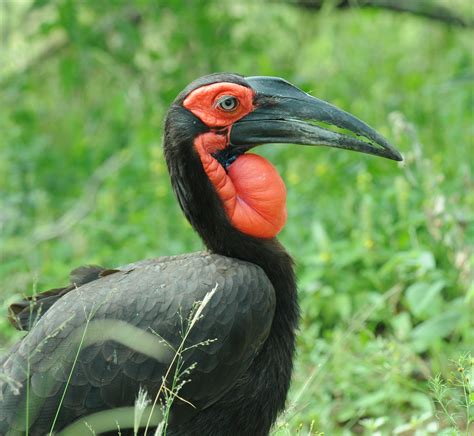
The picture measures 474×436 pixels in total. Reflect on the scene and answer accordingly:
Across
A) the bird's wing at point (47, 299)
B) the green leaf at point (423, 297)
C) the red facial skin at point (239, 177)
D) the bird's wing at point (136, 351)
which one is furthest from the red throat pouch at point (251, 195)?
the green leaf at point (423, 297)

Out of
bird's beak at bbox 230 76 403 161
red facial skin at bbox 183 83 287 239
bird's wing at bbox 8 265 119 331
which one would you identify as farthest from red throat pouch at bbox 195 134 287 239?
bird's wing at bbox 8 265 119 331


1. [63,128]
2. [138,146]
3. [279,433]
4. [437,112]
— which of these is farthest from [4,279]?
[437,112]

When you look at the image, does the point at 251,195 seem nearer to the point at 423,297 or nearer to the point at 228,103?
the point at 228,103

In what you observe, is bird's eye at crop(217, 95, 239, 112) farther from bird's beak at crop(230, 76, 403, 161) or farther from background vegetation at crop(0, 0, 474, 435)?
background vegetation at crop(0, 0, 474, 435)

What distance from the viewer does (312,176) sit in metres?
5.52

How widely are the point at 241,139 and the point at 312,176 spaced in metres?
2.21

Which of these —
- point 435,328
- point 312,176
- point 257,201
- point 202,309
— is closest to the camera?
point 202,309

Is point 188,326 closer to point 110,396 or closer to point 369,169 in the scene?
point 110,396

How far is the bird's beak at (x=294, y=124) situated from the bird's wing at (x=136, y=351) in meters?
0.53

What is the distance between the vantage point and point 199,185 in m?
3.27

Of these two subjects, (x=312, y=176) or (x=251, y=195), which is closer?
(x=251, y=195)

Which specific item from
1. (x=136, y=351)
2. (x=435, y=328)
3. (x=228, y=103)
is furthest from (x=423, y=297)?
(x=136, y=351)

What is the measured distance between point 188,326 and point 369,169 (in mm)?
2485

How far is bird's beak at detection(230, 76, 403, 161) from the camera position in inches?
128
